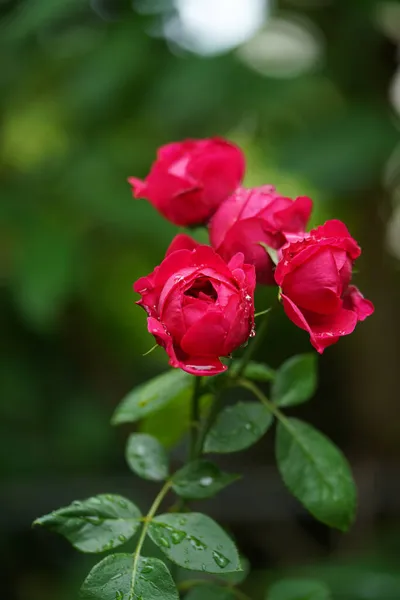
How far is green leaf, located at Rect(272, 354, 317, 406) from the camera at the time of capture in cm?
64

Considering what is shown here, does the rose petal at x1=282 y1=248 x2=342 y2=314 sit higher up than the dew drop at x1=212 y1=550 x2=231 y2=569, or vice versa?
the rose petal at x1=282 y1=248 x2=342 y2=314

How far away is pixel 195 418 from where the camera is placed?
1.87 ft

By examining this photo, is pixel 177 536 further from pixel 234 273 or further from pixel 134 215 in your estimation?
pixel 134 215

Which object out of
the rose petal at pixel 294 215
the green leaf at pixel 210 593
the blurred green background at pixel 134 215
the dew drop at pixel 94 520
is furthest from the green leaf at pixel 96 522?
the blurred green background at pixel 134 215

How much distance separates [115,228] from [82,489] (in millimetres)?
576

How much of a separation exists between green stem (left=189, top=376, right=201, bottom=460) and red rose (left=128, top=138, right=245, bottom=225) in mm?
145

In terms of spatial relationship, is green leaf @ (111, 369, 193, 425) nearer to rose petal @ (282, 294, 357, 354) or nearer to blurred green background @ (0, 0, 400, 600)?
rose petal @ (282, 294, 357, 354)

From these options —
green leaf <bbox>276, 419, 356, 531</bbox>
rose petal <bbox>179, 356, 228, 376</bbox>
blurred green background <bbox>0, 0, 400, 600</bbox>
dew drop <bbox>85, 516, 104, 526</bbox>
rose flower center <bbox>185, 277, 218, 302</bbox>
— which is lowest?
blurred green background <bbox>0, 0, 400, 600</bbox>

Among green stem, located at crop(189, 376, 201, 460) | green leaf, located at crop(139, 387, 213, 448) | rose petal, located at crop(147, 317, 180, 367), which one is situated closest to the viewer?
rose petal, located at crop(147, 317, 180, 367)

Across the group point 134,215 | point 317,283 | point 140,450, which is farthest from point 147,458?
point 134,215

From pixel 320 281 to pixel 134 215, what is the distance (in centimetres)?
84

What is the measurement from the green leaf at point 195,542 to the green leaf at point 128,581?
0.01 meters

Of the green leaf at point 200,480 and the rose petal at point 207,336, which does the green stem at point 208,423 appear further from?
the rose petal at point 207,336

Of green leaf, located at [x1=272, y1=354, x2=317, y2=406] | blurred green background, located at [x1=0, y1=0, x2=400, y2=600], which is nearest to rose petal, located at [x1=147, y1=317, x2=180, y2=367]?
green leaf, located at [x1=272, y1=354, x2=317, y2=406]
